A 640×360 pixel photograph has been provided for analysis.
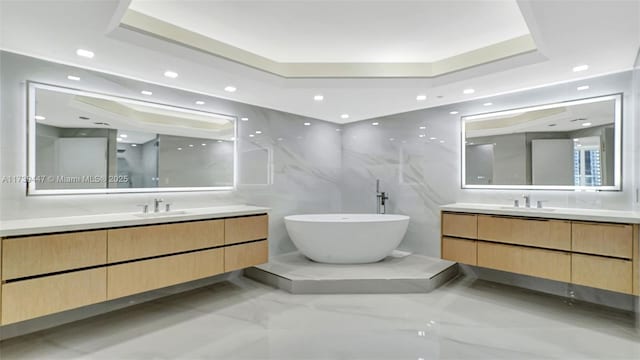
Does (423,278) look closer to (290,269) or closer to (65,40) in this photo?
(290,269)

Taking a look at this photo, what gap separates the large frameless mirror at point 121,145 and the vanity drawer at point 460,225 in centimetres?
257

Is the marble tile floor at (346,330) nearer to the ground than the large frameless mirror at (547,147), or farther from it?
nearer to the ground

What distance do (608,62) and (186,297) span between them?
4424 millimetres

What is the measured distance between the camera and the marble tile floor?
221 cm

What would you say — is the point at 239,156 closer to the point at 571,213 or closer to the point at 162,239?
the point at 162,239

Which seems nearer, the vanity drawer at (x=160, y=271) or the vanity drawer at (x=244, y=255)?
the vanity drawer at (x=160, y=271)

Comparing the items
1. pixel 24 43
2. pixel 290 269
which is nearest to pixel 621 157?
pixel 290 269

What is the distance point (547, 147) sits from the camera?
3.44 metres

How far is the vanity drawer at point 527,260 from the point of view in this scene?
280 centimetres

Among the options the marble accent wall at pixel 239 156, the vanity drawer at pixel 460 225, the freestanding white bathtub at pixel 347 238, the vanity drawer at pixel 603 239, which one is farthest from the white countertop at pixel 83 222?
the vanity drawer at pixel 603 239

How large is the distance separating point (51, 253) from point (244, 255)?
5.29ft

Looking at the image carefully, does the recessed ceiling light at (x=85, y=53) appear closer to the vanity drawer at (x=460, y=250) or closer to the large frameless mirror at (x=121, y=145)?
the large frameless mirror at (x=121, y=145)

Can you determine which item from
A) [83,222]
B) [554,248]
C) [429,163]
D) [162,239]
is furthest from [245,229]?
[554,248]

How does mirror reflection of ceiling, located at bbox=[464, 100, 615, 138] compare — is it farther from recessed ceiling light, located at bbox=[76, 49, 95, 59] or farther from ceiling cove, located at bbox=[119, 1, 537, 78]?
recessed ceiling light, located at bbox=[76, 49, 95, 59]
